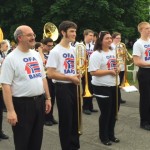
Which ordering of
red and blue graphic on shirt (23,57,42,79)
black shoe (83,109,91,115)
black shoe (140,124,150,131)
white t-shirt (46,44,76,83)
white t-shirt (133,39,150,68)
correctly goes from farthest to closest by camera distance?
black shoe (83,109,91,115), black shoe (140,124,150,131), white t-shirt (133,39,150,68), white t-shirt (46,44,76,83), red and blue graphic on shirt (23,57,42,79)

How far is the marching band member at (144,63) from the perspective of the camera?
6.90 metres

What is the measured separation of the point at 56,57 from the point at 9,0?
22.0 meters

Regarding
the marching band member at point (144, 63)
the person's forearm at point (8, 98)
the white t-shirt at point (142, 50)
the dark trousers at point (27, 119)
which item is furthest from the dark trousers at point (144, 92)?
the person's forearm at point (8, 98)

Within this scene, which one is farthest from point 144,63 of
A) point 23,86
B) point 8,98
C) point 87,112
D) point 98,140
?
point 8,98

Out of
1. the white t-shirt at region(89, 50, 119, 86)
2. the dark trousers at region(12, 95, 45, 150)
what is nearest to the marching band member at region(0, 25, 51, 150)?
the dark trousers at region(12, 95, 45, 150)

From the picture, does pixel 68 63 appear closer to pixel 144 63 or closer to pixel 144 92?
pixel 144 63

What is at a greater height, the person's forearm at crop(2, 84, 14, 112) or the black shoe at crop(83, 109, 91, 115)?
the person's forearm at crop(2, 84, 14, 112)

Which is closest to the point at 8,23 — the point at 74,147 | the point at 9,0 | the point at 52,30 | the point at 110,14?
the point at 9,0

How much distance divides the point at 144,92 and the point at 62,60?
2.33 meters

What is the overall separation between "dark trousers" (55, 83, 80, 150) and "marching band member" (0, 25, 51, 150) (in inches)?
32.5

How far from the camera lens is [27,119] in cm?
455

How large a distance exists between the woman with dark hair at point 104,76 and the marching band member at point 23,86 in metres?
1.60

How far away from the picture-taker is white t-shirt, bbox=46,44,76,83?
542 cm

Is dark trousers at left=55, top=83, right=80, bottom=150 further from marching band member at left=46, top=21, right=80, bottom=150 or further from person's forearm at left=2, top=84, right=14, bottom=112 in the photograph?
person's forearm at left=2, top=84, right=14, bottom=112
